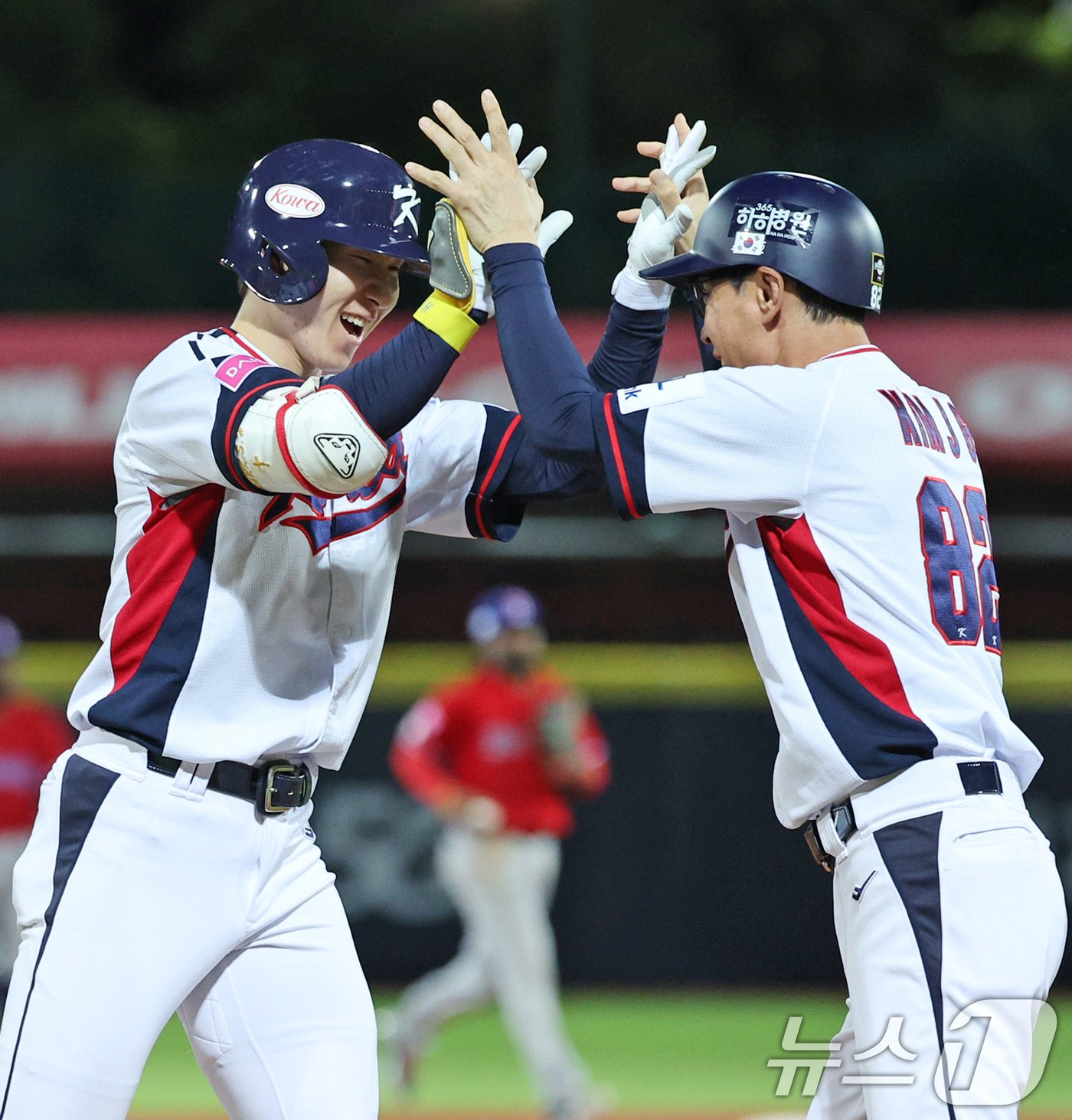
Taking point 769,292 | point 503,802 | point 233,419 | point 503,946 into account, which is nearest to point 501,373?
point 503,802

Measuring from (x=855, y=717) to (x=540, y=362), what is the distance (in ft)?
2.75

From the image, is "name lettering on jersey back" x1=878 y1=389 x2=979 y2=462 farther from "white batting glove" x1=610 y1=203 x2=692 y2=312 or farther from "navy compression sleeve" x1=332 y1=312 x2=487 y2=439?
"navy compression sleeve" x1=332 y1=312 x2=487 y2=439

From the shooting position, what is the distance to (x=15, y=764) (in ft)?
27.8

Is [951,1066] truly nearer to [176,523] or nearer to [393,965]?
[176,523]

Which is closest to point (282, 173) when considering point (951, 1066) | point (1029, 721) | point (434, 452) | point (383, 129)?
point (434, 452)

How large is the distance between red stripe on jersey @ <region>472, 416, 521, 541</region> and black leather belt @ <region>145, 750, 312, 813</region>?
26.6 inches

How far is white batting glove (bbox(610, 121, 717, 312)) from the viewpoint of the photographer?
10.6ft

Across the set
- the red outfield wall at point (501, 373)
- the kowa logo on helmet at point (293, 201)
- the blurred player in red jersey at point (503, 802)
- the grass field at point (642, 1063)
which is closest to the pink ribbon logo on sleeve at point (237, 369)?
the kowa logo on helmet at point (293, 201)

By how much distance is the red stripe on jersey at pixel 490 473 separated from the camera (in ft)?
11.1

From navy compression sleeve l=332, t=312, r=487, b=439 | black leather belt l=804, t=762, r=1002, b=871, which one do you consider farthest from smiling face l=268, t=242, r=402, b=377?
black leather belt l=804, t=762, r=1002, b=871

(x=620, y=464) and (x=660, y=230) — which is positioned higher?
(x=660, y=230)

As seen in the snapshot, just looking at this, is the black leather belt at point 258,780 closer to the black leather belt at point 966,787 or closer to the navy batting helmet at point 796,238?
the black leather belt at point 966,787

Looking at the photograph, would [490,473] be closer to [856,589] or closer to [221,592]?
[221,592]

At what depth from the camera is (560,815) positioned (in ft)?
25.9
